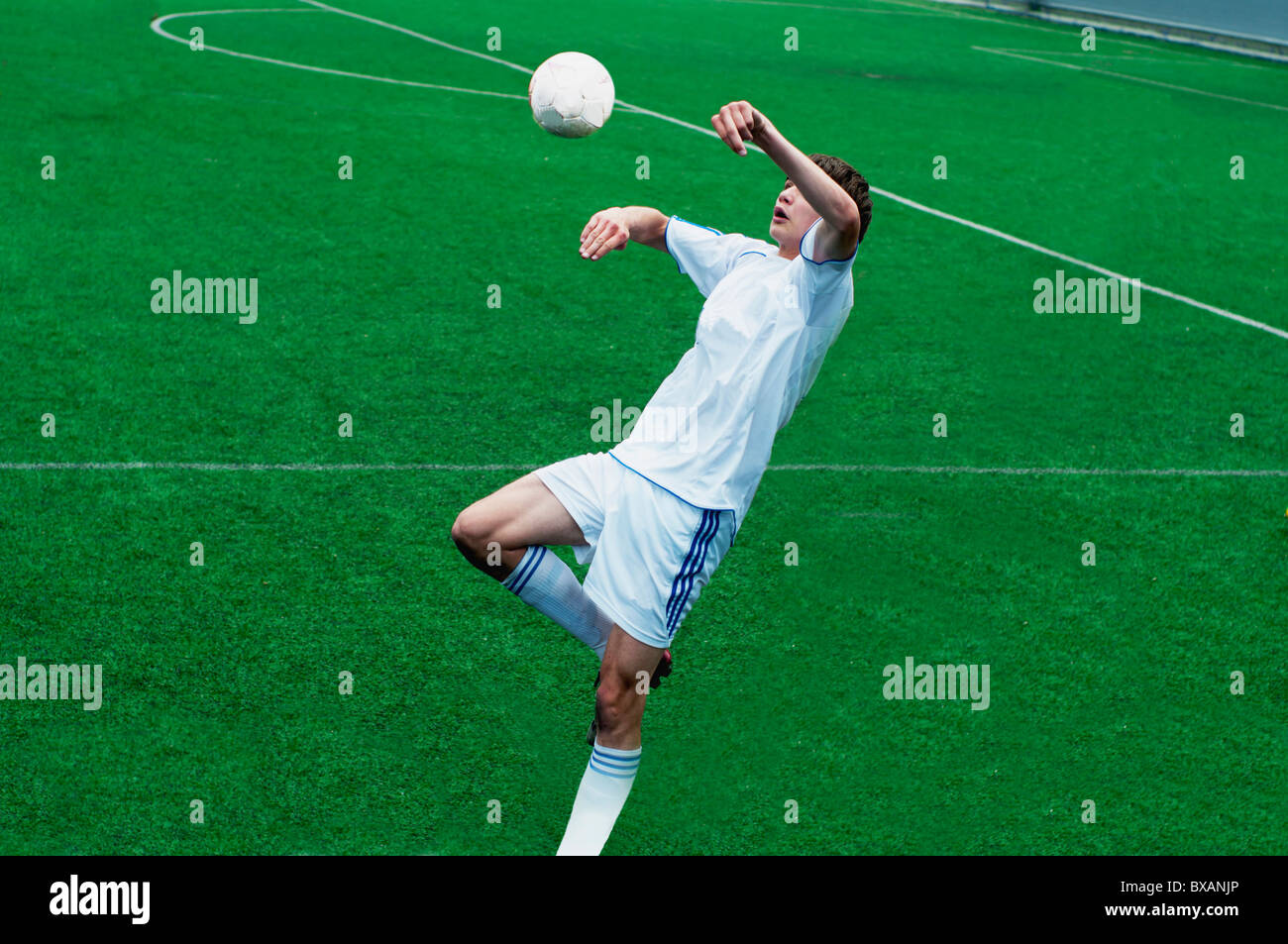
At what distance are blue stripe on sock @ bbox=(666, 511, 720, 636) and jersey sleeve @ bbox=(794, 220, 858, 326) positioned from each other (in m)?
0.71

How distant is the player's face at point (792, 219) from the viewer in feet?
14.9

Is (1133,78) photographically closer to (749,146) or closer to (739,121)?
(749,146)

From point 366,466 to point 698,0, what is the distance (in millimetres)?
17319

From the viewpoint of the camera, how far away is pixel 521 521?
15.1ft

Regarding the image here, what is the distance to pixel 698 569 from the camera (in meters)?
4.49

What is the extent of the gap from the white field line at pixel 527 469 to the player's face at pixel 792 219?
107 inches

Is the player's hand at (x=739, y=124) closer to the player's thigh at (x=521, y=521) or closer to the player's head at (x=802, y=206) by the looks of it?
the player's head at (x=802, y=206)

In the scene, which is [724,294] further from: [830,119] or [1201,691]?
[830,119]

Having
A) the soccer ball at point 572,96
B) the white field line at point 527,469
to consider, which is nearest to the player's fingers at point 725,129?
the soccer ball at point 572,96

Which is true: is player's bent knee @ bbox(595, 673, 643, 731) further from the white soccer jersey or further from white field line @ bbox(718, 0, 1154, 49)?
white field line @ bbox(718, 0, 1154, 49)

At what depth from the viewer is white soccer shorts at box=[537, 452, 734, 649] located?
14.5 feet

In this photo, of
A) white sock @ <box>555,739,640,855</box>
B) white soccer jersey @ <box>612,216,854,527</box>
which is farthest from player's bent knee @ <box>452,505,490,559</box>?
white sock @ <box>555,739,640,855</box>
